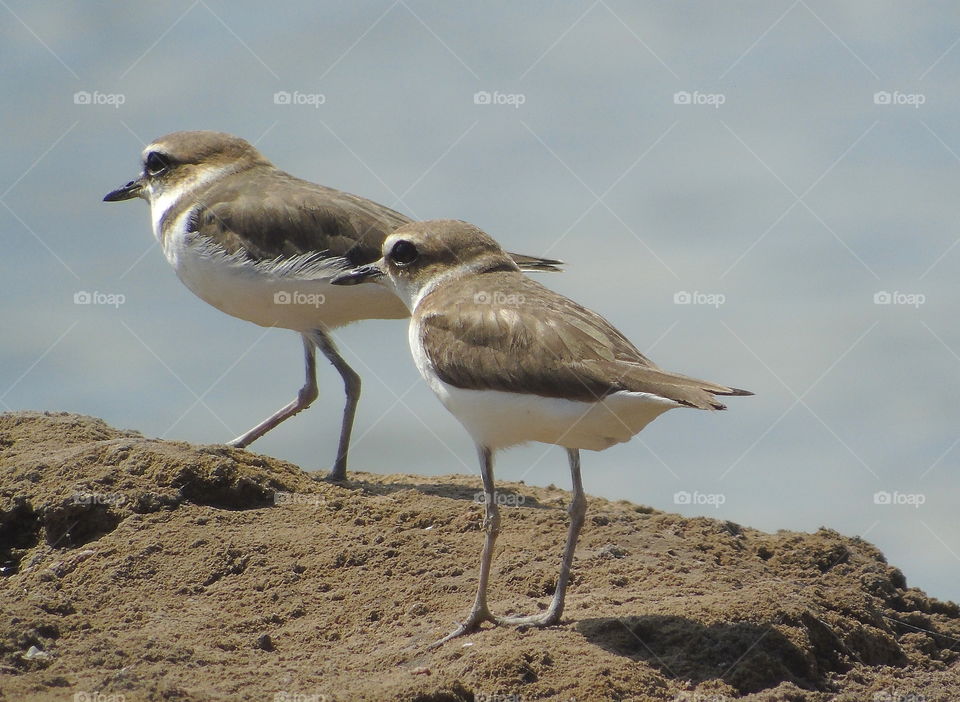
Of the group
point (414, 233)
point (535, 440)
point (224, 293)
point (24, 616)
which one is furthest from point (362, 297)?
point (24, 616)

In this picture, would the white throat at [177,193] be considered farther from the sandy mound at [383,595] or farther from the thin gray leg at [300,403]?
the sandy mound at [383,595]

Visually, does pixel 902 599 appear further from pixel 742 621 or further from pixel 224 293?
pixel 224 293

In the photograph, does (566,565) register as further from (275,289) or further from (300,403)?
(300,403)

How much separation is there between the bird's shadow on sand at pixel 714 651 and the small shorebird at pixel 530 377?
1.92 ft

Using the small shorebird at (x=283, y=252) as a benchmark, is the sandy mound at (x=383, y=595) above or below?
below

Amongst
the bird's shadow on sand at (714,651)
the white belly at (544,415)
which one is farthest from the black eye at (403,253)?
the bird's shadow on sand at (714,651)

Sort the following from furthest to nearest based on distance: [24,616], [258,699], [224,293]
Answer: [224,293] → [24,616] → [258,699]

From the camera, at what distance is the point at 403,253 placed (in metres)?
10.1

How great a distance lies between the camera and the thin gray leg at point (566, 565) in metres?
8.66

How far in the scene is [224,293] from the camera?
1245cm

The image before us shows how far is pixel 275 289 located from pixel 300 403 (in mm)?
1498

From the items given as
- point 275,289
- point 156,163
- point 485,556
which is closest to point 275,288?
point 275,289

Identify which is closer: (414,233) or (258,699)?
(258,699)

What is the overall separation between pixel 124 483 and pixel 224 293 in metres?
2.50
